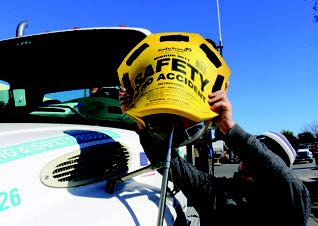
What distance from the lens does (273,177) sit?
1906 millimetres

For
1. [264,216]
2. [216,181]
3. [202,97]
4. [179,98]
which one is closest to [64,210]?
[179,98]

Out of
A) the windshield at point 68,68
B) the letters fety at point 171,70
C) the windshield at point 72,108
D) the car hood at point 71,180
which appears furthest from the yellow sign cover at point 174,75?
the windshield at point 68,68

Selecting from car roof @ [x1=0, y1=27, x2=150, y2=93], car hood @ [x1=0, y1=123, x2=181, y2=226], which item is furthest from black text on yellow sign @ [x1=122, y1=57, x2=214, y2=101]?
car roof @ [x1=0, y1=27, x2=150, y2=93]

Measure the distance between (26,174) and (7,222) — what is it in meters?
→ 0.22

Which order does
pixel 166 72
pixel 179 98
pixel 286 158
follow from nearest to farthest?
pixel 179 98 → pixel 166 72 → pixel 286 158

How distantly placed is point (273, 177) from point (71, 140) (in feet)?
3.36

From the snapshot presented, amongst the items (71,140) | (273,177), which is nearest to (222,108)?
(273,177)

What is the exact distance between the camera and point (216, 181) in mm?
2582

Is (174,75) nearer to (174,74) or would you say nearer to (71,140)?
(174,74)

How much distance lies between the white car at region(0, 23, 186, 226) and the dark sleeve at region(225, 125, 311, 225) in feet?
1.48

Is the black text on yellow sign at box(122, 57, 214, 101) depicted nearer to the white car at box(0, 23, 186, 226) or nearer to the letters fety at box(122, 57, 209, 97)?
the letters fety at box(122, 57, 209, 97)

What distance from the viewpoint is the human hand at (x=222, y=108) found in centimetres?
166

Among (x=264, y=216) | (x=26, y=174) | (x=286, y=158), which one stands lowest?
(x=264, y=216)

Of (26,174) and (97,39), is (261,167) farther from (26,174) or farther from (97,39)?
(97,39)
